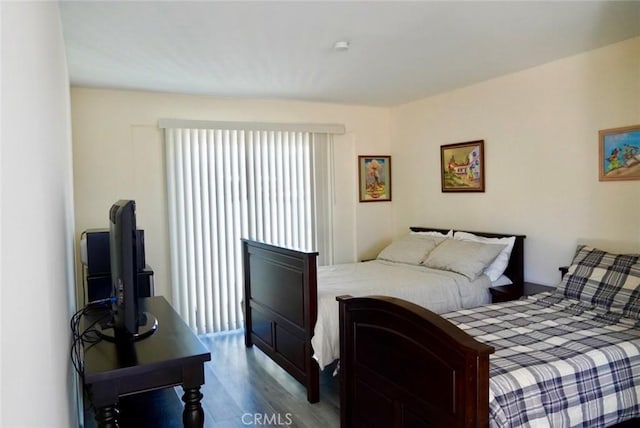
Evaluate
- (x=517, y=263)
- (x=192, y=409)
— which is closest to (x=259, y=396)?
(x=192, y=409)

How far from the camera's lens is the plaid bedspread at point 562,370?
1.81m

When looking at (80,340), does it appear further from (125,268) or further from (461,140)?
(461,140)

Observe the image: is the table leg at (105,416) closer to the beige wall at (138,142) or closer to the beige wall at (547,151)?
the beige wall at (138,142)

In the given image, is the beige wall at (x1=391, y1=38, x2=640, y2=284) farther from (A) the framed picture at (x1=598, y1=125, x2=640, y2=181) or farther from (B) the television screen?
(B) the television screen

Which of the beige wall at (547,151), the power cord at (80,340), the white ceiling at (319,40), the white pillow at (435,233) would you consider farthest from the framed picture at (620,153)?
the power cord at (80,340)

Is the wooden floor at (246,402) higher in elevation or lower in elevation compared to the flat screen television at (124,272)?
lower

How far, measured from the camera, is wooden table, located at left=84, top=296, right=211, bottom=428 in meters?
1.70

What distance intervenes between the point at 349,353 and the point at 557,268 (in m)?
2.06

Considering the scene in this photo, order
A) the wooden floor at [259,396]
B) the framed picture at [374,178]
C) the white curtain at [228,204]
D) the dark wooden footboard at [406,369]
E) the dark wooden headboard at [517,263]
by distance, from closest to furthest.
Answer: the dark wooden footboard at [406,369]
the wooden floor at [259,396]
the dark wooden headboard at [517,263]
the white curtain at [228,204]
the framed picture at [374,178]

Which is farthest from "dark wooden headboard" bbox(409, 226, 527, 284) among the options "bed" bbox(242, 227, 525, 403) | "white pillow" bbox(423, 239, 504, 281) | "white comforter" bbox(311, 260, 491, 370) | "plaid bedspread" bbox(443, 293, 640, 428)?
"plaid bedspread" bbox(443, 293, 640, 428)

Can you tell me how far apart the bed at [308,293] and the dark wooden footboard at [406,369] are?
52cm

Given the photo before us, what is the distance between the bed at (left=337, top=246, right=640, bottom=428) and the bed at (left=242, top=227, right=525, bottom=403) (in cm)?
53

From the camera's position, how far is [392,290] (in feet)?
10.9

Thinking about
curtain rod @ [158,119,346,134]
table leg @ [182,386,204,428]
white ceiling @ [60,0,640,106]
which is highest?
white ceiling @ [60,0,640,106]
